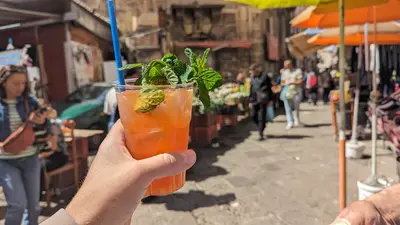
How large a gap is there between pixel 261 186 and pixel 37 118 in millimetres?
3146

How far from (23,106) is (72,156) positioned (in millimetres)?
1529

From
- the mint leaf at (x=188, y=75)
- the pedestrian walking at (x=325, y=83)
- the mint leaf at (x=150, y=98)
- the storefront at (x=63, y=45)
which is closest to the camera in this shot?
the mint leaf at (x=150, y=98)

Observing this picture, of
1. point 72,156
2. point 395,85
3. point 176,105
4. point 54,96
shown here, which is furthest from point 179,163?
point 54,96

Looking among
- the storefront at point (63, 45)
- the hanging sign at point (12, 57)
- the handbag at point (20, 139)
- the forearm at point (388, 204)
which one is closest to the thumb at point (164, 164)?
the forearm at point (388, 204)

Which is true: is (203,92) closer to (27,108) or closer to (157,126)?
(157,126)

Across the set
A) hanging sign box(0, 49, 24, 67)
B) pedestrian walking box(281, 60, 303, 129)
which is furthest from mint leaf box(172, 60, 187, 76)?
hanging sign box(0, 49, 24, 67)

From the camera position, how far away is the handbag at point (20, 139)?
A: 11.1ft

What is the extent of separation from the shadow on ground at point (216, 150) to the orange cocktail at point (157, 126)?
4364mm

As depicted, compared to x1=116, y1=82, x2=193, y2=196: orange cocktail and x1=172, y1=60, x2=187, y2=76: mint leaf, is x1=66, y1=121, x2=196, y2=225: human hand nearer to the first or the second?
x1=116, y1=82, x2=193, y2=196: orange cocktail

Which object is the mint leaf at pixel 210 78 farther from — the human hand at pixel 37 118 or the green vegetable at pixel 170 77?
the human hand at pixel 37 118

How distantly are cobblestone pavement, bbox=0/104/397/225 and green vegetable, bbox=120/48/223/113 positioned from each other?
3.01m

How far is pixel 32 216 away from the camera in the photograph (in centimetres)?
365

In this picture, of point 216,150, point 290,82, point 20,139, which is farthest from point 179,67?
point 290,82

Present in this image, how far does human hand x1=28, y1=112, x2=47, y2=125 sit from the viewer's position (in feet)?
12.0
